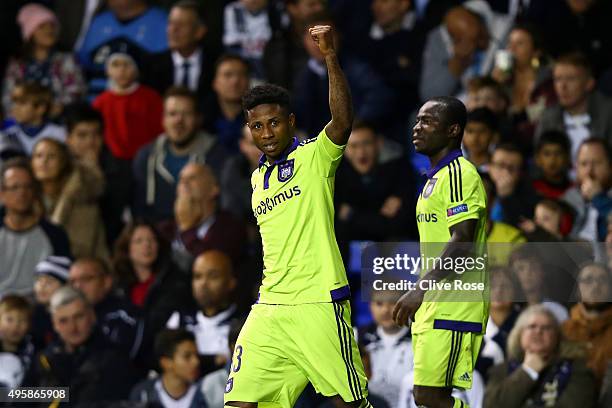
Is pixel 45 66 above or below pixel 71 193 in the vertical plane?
above

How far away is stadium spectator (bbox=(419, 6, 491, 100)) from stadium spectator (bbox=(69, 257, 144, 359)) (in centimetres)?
343

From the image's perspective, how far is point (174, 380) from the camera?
1039cm

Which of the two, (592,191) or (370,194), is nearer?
(592,191)

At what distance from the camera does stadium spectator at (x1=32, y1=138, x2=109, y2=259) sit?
12.5 metres

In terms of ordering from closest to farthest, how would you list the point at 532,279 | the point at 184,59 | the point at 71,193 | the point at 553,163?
the point at 532,279 → the point at 553,163 → the point at 71,193 → the point at 184,59

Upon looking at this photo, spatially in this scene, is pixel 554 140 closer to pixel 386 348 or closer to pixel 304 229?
pixel 386 348

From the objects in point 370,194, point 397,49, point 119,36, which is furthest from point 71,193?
point 397,49

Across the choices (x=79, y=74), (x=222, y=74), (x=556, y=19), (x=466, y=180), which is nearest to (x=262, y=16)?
(x=222, y=74)

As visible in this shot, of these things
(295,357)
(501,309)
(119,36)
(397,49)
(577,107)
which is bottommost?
(295,357)

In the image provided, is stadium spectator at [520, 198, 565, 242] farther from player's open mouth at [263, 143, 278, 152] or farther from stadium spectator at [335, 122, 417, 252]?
player's open mouth at [263, 143, 278, 152]

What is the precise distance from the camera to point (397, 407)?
9.88 m

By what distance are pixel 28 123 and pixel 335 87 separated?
6.36 m

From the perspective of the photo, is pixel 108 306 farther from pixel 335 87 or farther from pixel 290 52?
pixel 335 87

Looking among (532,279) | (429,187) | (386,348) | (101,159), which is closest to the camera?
(429,187)
